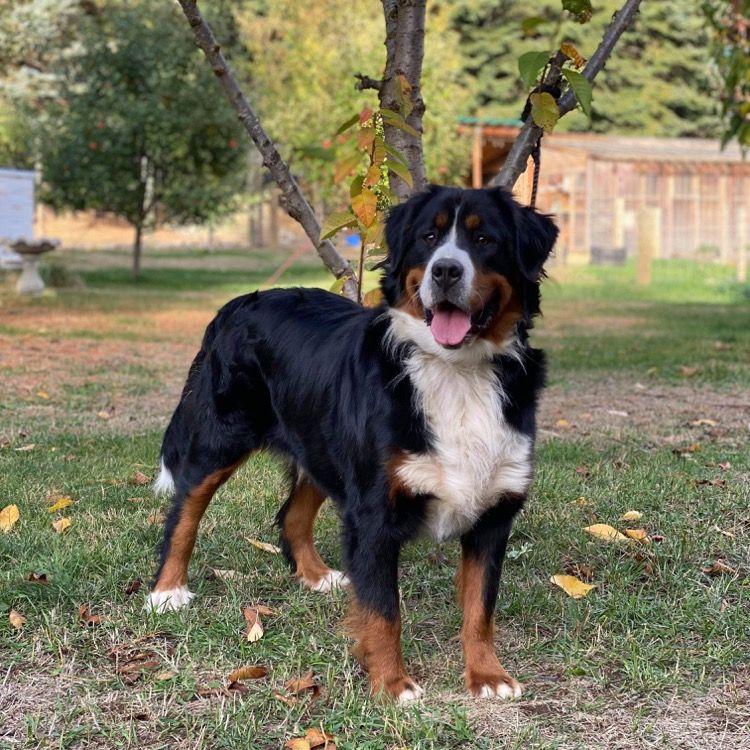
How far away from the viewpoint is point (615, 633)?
12.1 ft

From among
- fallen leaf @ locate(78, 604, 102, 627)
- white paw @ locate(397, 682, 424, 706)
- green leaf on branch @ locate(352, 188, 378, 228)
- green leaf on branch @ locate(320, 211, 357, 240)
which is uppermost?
green leaf on branch @ locate(352, 188, 378, 228)

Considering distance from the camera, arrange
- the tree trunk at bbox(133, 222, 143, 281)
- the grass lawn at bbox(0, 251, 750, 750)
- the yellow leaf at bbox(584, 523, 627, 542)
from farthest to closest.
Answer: the tree trunk at bbox(133, 222, 143, 281), the yellow leaf at bbox(584, 523, 627, 542), the grass lawn at bbox(0, 251, 750, 750)

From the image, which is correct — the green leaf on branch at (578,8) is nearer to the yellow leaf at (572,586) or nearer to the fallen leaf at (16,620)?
the yellow leaf at (572,586)

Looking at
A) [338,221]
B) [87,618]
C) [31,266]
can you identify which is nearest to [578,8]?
[338,221]

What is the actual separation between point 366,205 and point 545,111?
86 centimetres

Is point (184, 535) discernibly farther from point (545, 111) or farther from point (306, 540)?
point (545, 111)

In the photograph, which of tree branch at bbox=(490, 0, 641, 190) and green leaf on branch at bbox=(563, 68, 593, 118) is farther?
tree branch at bbox=(490, 0, 641, 190)

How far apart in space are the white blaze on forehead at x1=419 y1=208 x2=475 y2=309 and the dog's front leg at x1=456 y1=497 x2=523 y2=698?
69 centimetres

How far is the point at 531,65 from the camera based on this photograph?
168 inches

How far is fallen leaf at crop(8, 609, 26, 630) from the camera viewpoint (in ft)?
11.9

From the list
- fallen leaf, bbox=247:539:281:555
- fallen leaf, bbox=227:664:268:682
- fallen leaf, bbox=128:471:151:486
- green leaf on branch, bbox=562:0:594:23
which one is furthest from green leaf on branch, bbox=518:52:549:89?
fallen leaf, bbox=128:471:151:486

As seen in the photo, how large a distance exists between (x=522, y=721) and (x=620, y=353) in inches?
334

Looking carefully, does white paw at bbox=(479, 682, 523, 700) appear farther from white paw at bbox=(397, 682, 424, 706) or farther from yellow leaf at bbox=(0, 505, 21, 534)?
yellow leaf at bbox=(0, 505, 21, 534)

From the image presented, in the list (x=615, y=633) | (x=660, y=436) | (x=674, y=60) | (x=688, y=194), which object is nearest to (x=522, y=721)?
(x=615, y=633)
